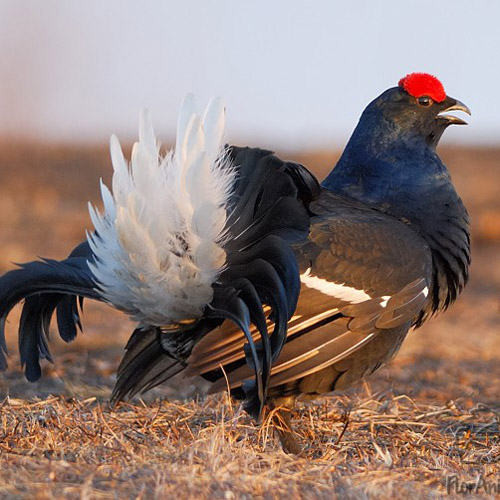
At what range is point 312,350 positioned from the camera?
3.27 metres

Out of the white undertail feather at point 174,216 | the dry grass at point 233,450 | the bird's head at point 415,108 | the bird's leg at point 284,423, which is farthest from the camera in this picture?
the bird's head at point 415,108

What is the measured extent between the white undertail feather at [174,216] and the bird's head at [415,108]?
1090 millimetres

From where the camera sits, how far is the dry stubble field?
8.56ft

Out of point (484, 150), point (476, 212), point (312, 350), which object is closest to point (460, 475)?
point (312, 350)

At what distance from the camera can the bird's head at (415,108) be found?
4133 millimetres

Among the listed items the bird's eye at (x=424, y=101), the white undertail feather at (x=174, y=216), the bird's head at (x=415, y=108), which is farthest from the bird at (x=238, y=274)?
the bird's eye at (x=424, y=101)

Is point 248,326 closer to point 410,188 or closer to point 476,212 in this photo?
point 410,188

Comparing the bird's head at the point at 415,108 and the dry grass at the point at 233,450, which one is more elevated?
the bird's head at the point at 415,108

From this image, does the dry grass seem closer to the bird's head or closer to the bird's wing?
the bird's wing

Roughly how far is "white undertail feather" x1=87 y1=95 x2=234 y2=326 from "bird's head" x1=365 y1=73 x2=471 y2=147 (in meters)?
1.09

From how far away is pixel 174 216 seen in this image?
3.20 m

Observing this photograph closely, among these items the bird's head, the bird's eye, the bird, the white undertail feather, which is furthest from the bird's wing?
the bird's eye

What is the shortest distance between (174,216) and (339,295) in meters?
0.64

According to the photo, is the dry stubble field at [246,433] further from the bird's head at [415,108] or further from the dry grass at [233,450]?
the bird's head at [415,108]
